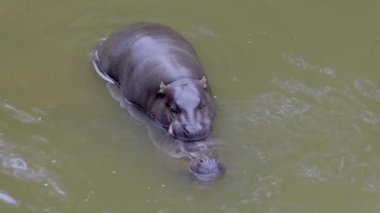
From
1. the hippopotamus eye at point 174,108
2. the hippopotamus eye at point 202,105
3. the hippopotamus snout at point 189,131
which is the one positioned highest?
the hippopotamus eye at point 202,105

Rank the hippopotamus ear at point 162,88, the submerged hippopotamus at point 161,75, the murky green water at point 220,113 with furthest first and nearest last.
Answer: the hippopotamus ear at point 162,88, the submerged hippopotamus at point 161,75, the murky green water at point 220,113

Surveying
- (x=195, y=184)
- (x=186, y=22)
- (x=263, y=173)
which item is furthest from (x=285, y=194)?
(x=186, y=22)

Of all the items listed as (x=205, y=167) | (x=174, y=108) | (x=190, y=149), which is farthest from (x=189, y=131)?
(x=205, y=167)

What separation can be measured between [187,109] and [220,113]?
49cm

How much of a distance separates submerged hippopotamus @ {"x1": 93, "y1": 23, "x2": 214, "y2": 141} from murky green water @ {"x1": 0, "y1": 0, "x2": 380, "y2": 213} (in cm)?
20

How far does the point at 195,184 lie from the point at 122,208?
657mm

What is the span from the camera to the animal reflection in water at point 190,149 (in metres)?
6.87

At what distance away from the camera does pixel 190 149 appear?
23.7ft

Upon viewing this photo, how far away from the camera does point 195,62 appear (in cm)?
812

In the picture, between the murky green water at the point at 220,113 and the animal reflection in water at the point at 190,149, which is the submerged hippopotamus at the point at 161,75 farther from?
the murky green water at the point at 220,113

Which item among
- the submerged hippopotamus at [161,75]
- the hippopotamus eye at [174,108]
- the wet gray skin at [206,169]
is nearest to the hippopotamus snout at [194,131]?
the submerged hippopotamus at [161,75]

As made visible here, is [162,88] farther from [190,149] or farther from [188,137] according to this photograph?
[190,149]

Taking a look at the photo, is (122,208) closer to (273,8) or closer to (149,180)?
(149,180)

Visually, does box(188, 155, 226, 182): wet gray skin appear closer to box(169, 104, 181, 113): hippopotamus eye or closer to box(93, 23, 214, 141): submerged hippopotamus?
box(93, 23, 214, 141): submerged hippopotamus
